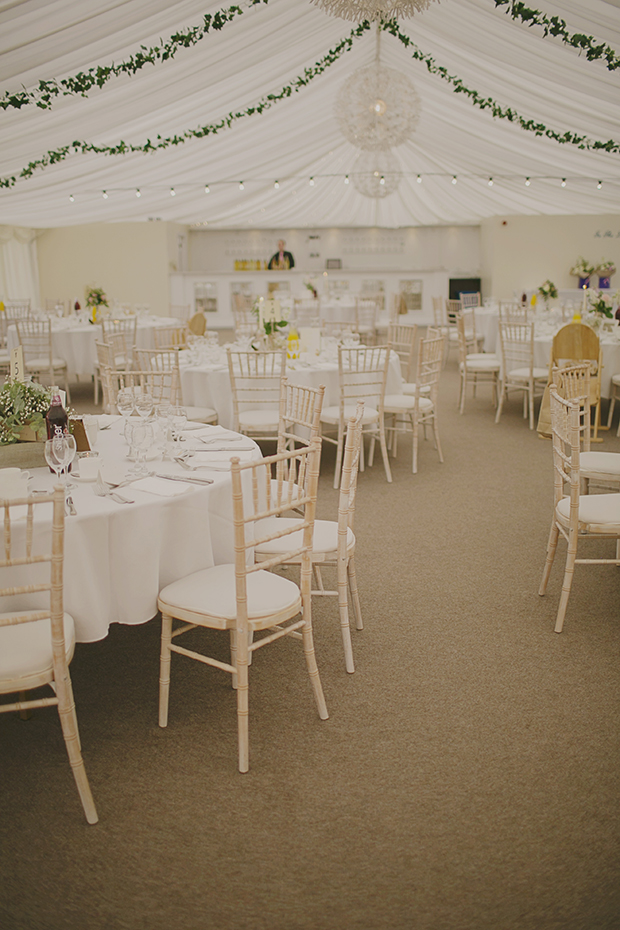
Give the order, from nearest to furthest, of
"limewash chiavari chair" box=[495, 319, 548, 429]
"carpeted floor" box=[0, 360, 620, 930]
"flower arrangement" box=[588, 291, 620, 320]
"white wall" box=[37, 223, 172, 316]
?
"carpeted floor" box=[0, 360, 620, 930], "limewash chiavari chair" box=[495, 319, 548, 429], "flower arrangement" box=[588, 291, 620, 320], "white wall" box=[37, 223, 172, 316]

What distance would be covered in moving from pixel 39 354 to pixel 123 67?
4321mm

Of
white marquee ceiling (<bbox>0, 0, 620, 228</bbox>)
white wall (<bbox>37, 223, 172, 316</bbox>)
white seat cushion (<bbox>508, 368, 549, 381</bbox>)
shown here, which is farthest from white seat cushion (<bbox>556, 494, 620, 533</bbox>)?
white wall (<bbox>37, 223, 172, 316</bbox>)

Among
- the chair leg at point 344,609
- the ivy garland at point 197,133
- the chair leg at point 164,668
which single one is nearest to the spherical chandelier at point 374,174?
the ivy garland at point 197,133

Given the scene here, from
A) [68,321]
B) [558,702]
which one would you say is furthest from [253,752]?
[68,321]

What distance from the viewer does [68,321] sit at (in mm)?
10234

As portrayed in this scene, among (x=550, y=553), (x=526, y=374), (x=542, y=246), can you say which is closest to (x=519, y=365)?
(x=526, y=374)

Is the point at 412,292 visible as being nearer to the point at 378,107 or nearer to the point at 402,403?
the point at 378,107

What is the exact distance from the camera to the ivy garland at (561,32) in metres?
5.10

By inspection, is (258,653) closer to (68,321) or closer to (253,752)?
(253,752)

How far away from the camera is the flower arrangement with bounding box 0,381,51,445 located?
2971mm

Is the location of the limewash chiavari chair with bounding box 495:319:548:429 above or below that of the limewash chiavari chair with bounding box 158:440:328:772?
above

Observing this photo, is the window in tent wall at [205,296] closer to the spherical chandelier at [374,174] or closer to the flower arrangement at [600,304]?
the spherical chandelier at [374,174]

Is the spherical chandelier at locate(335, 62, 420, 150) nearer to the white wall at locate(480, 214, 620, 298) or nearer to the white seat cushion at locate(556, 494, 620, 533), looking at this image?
the white seat cushion at locate(556, 494, 620, 533)

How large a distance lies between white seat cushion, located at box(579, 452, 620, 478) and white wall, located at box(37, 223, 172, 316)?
560 inches
